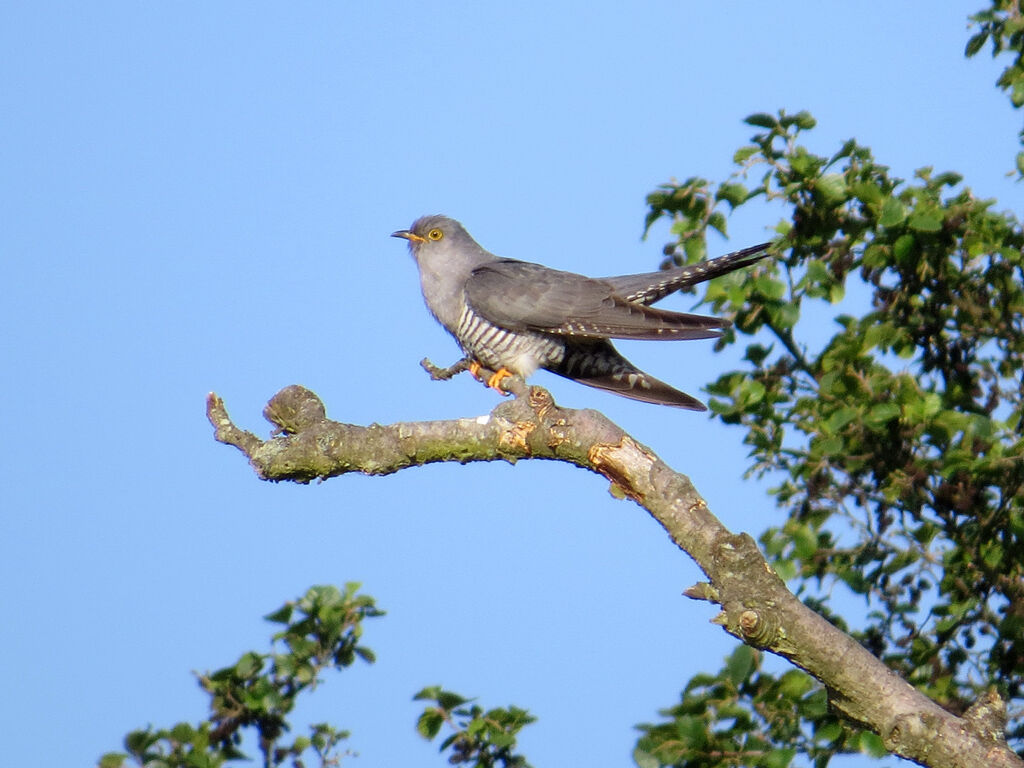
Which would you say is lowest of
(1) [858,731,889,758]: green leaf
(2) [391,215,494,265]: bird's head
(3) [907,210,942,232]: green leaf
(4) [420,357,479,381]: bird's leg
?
(1) [858,731,889,758]: green leaf

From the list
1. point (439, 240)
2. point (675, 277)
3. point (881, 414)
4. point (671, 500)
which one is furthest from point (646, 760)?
point (439, 240)

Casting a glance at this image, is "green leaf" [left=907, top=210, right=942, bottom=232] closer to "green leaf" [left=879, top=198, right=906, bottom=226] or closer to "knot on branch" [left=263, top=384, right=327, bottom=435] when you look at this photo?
"green leaf" [left=879, top=198, right=906, bottom=226]

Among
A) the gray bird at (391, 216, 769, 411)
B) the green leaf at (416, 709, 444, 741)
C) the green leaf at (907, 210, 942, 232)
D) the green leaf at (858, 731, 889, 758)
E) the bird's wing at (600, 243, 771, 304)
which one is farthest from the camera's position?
the gray bird at (391, 216, 769, 411)

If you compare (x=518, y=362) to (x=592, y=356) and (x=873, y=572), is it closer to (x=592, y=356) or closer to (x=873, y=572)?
(x=592, y=356)

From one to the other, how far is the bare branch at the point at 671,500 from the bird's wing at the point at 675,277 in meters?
1.36

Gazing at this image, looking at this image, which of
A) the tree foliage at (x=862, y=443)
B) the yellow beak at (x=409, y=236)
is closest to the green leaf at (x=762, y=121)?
the tree foliage at (x=862, y=443)

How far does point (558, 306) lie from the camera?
4980 millimetres

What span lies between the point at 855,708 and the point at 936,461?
5.12 feet

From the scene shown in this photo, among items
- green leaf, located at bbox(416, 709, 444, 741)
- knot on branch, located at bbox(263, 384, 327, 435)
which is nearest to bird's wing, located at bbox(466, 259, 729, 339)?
knot on branch, located at bbox(263, 384, 327, 435)

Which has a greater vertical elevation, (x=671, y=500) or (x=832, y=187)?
(x=832, y=187)

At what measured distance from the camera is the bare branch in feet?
8.84

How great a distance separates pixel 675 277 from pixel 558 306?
55 centimetres

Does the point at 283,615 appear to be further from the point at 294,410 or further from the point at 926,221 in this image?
the point at 926,221

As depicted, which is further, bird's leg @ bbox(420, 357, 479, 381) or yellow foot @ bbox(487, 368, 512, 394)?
yellow foot @ bbox(487, 368, 512, 394)
